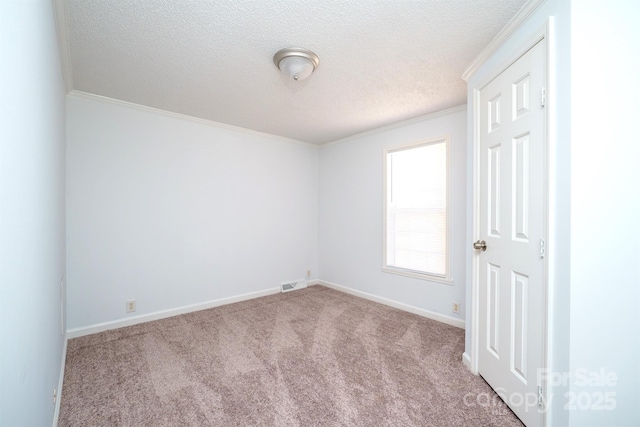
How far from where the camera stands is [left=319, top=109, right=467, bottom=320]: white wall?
10.1 feet

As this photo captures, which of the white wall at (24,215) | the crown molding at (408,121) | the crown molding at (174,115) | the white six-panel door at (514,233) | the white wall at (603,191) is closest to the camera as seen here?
the white wall at (24,215)

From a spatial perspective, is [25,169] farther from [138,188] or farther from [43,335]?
[138,188]

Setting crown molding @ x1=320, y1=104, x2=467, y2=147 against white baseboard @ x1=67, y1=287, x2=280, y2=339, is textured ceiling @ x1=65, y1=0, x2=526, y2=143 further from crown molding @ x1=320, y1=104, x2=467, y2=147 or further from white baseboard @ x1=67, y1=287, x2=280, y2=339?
white baseboard @ x1=67, y1=287, x2=280, y2=339

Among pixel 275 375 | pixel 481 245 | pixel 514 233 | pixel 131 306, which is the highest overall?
pixel 514 233

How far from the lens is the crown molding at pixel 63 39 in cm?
157

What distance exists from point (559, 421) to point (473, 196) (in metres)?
1.37

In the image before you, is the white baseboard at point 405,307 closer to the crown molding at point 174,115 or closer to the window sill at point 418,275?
the window sill at point 418,275

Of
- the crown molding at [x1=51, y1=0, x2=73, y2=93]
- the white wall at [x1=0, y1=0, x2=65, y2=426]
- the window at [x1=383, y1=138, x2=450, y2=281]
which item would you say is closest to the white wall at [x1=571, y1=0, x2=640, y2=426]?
the window at [x1=383, y1=138, x2=450, y2=281]

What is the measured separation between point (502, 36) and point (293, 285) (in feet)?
12.3

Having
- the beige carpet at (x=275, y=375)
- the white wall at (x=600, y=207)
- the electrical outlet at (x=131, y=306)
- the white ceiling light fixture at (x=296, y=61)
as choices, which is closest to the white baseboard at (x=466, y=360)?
the beige carpet at (x=275, y=375)

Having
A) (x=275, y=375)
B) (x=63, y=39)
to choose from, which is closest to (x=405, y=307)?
(x=275, y=375)

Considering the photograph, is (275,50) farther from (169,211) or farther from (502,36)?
(169,211)

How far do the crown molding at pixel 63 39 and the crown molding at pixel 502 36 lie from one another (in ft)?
8.37

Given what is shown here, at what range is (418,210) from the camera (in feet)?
11.5
